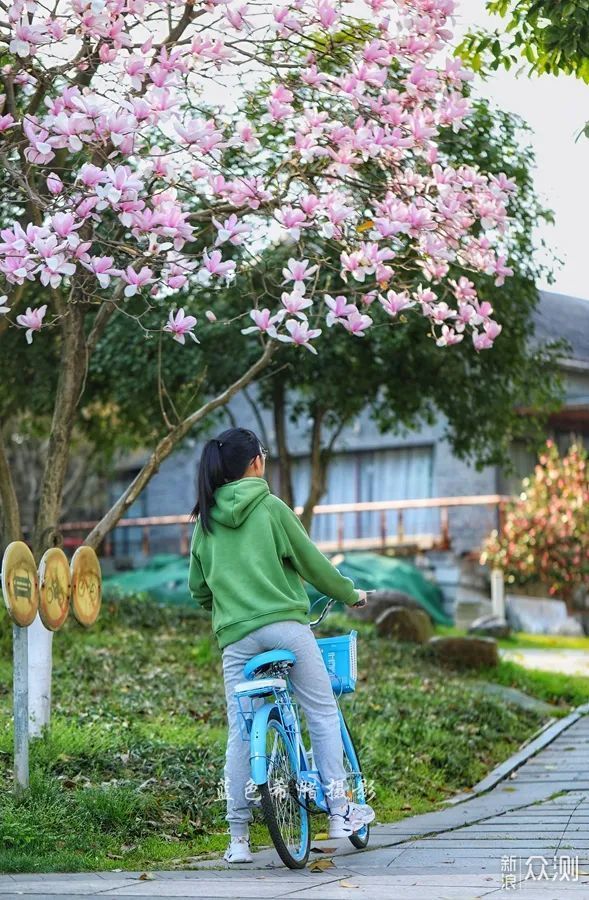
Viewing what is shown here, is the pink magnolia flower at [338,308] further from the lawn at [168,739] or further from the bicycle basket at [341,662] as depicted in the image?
the lawn at [168,739]

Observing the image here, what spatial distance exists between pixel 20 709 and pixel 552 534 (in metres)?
17.7

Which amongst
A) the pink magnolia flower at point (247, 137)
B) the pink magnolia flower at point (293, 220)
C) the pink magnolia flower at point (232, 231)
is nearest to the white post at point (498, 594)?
the pink magnolia flower at point (247, 137)

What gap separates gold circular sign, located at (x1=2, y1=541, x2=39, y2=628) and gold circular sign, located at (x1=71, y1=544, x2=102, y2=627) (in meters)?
0.54

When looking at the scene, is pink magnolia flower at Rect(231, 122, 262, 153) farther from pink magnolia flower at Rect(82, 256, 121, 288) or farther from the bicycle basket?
the bicycle basket

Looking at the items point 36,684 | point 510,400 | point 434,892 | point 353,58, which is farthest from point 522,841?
point 510,400

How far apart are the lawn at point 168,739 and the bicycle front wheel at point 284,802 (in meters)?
0.71

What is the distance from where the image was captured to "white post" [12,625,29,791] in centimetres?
679

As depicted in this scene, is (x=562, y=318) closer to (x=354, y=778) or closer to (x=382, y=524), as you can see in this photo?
(x=354, y=778)

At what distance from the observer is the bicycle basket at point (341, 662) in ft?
20.7

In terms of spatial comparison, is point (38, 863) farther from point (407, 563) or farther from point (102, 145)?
point (407, 563)

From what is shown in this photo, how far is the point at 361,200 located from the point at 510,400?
6380mm

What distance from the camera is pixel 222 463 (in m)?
6.11

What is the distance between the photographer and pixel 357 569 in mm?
23469

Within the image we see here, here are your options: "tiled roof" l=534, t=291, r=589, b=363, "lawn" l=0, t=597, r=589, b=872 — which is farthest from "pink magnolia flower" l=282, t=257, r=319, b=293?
"tiled roof" l=534, t=291, r=589, b=363
